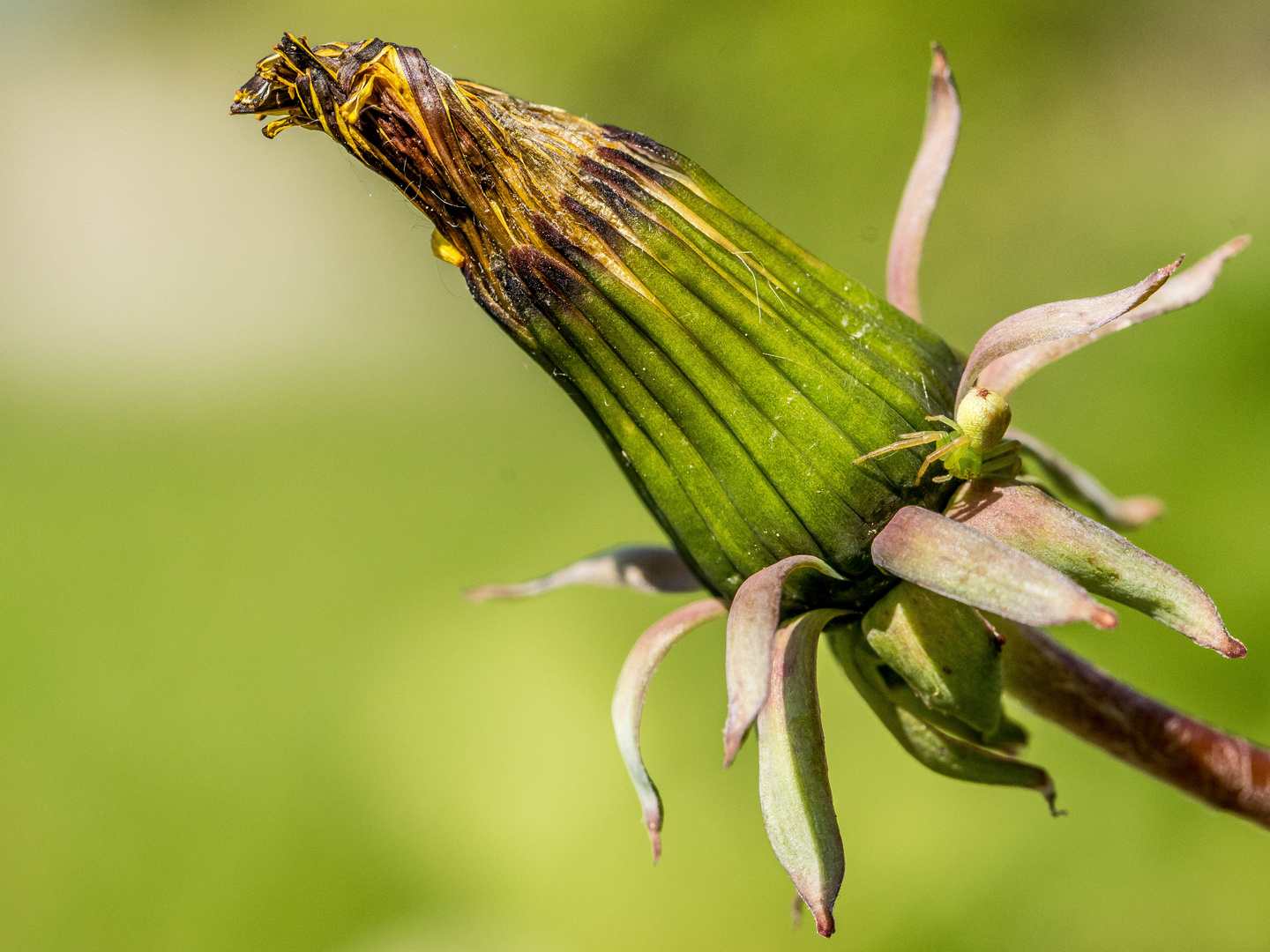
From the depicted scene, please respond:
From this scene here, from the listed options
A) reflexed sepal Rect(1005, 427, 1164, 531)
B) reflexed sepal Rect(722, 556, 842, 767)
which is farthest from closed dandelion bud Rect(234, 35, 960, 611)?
reflexed sepal Rect(1005, 427, 1164, 531)

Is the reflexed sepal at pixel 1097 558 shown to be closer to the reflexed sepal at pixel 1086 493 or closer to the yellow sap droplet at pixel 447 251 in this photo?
the reflexed sepal at pixel 1086 493

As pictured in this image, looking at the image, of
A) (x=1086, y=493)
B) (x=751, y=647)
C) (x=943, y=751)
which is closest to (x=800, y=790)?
(x=751, y=647)

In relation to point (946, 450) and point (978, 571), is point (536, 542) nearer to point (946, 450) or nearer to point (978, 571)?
point (946, 450)

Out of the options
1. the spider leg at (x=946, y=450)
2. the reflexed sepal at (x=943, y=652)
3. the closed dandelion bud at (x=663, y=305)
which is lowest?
the reflexed sepal at (x=943, y=652)

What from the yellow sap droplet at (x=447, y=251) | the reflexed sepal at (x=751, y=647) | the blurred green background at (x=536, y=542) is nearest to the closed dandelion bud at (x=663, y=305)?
the yellow sap droplet at (x=447, y=251)

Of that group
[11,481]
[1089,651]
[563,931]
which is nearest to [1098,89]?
[1089,651]

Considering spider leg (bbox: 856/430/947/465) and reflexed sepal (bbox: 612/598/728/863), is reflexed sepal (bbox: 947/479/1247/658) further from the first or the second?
reflexed sepal (bbox: 612/598/728/863)

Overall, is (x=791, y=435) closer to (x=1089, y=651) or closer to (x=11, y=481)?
(x=1089, y=651)
